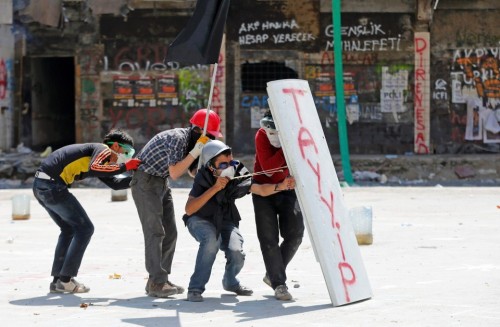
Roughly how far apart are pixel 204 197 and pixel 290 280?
158cm

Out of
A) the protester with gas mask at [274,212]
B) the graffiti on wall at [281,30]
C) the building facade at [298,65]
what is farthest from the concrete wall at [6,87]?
the protester with gas mask at [274,212]

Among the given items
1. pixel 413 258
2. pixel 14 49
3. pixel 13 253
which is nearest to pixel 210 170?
pixel 413 258

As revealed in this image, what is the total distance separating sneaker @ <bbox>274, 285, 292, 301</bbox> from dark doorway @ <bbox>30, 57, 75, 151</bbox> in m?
18.8

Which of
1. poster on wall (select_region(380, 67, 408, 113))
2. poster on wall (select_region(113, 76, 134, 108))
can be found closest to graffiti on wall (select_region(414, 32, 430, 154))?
poster on wall (select_region(380, 67, 408, 113))

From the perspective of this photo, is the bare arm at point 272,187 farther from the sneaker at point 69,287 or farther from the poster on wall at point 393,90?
the poster on wall at point 393,90

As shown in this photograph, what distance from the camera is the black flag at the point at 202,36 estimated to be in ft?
33.5

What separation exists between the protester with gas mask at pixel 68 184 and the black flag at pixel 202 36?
0.90 m

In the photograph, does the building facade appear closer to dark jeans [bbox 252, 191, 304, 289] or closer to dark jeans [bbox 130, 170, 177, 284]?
dark jeans [bbox 130, 170, 177, 284]

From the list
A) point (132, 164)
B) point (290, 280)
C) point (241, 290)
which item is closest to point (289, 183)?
point (241, 290)

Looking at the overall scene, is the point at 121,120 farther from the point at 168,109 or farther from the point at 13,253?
the point at 13,253

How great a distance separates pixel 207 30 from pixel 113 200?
9830 millimetres

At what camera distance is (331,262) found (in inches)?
356

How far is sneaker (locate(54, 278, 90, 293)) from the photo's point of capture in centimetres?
998

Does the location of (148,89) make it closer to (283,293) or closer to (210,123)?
(210,123)
